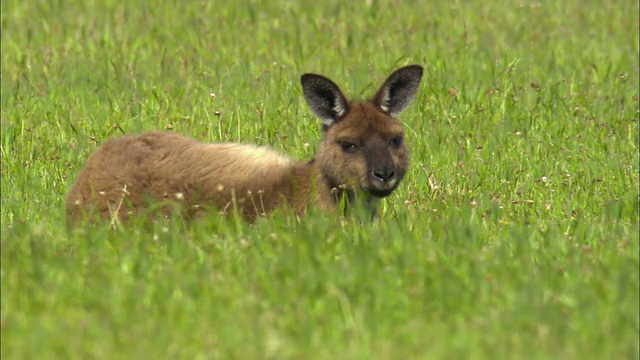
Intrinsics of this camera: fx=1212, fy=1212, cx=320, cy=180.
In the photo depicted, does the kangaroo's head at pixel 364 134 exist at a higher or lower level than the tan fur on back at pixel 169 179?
higher

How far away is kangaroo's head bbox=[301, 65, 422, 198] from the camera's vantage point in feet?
27.2

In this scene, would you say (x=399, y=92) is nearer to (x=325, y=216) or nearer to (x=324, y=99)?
(x=324, y=99)

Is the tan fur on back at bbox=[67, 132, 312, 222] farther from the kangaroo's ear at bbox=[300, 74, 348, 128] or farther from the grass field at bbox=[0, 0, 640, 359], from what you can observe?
the kangaroo's ear at bbox=[300, 74, 348, 128]

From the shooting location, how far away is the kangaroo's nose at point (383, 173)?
819cm

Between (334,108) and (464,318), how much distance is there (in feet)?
10.5

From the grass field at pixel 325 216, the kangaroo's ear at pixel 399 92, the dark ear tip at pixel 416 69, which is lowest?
the grass field at pixel 325 216

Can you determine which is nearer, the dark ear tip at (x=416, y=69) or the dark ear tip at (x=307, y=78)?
the dark ear tip at (x=307, y=78)

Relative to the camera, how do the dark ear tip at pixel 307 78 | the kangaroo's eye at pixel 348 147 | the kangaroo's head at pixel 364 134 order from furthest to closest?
the dark ear tip at pixel 307 78
the kangaroo's eye at pixel 348 147
the kangaroo's head at pixel 364 134

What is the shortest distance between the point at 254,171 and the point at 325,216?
3.32ft

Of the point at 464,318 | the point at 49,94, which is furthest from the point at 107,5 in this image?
the point at 464,318

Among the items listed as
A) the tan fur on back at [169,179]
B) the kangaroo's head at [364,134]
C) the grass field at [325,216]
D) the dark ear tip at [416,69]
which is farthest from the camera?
the dark ear tip at [416,69]

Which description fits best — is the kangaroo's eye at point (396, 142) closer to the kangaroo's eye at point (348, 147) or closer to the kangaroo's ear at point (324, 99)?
the kangaroo's eye at point (348, 147)

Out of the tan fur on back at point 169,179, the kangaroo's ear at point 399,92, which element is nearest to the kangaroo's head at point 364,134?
the kangaroo's ear at point 399,92

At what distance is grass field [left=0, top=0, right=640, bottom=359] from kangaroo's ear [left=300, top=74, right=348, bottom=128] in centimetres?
82
